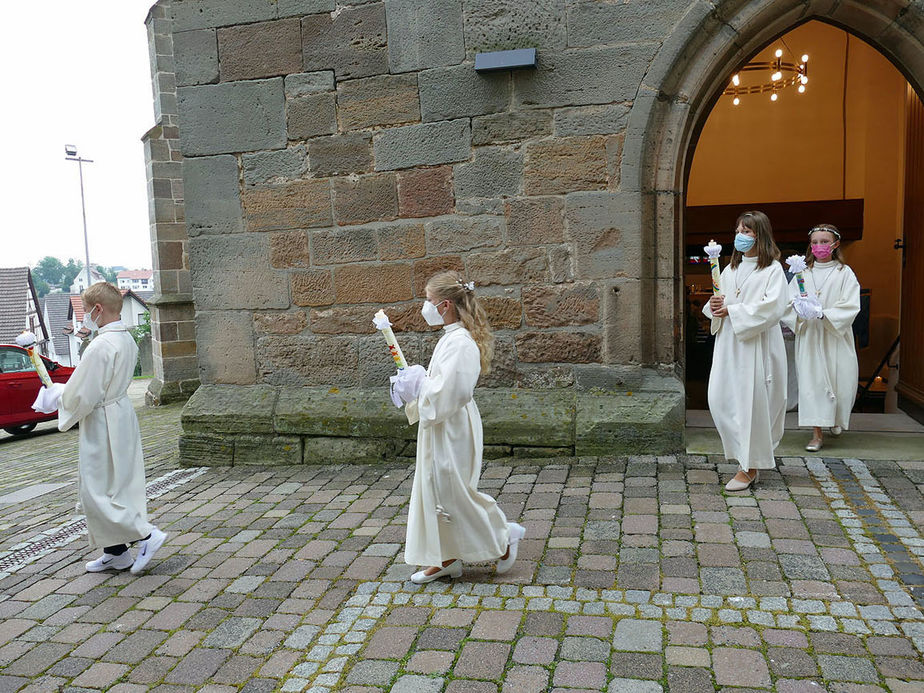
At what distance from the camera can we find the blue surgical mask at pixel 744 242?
14.7ft

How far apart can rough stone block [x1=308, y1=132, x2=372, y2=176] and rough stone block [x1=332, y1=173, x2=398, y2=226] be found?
9 cm

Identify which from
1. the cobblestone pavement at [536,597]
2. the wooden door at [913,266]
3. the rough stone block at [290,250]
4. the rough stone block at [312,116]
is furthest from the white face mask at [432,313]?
the wooden door at [913,266]

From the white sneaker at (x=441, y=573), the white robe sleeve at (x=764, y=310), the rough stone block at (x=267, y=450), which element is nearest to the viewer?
the white sneaker at (x=441, y=573)

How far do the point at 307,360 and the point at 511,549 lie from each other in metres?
3.02

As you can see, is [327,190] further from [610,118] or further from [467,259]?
[610,118]

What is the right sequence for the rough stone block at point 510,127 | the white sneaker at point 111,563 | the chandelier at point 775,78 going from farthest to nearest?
the chandelier at point 775,78 < the rough stone block at point 510,127 < the white sneaker at point 111,563

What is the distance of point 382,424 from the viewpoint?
571 cm

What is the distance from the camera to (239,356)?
6.18 meters

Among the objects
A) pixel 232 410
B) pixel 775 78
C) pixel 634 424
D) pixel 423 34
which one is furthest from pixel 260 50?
pixel 775 78

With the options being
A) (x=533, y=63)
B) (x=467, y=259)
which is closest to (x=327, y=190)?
(x=467, y=259)

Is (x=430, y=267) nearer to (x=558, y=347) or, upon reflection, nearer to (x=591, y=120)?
(x=558, y=347)

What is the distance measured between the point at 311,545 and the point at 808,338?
150 inches

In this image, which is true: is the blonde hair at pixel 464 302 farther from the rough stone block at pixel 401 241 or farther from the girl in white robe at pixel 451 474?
the rough stone block at pixel 401 241

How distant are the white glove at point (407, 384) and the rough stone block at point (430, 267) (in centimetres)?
243
